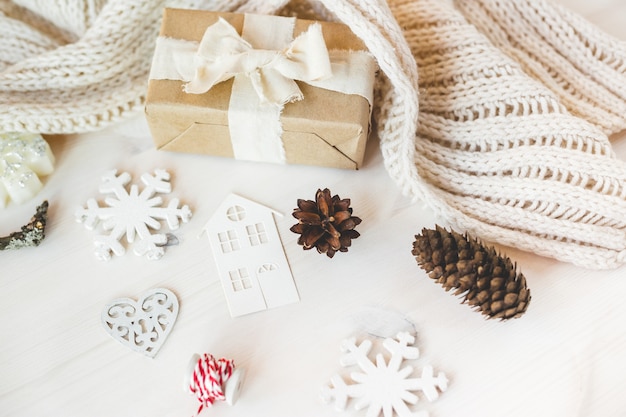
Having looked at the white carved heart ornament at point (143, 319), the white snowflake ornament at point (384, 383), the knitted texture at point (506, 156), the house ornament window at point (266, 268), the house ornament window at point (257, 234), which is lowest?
the white carved heart ornament at point (143, 319)

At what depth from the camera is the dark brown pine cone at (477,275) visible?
603 mm

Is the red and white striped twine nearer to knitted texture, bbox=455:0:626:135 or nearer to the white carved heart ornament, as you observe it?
the white carved heart ornament

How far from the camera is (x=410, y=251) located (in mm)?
688

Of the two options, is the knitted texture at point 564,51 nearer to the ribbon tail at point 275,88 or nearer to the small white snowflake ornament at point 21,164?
the ribbon tail at point 275,88

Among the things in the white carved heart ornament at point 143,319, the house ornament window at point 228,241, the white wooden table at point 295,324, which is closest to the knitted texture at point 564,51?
the white wooden table at point 295,324

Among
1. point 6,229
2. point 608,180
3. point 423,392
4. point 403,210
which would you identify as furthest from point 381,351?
point 6,229

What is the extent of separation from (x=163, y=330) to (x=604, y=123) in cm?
58

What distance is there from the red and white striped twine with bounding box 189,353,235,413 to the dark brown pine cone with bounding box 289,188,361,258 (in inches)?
6.1

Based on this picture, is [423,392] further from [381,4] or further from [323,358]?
[381,4]

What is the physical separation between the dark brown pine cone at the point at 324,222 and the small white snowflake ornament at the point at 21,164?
32 centimetres

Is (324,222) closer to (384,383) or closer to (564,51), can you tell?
(384,383)

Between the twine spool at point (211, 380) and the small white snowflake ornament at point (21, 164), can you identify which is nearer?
the twine spool at point (211, 380)

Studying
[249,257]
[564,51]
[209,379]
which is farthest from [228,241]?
[564,51]

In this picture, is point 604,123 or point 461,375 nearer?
point 461,375
